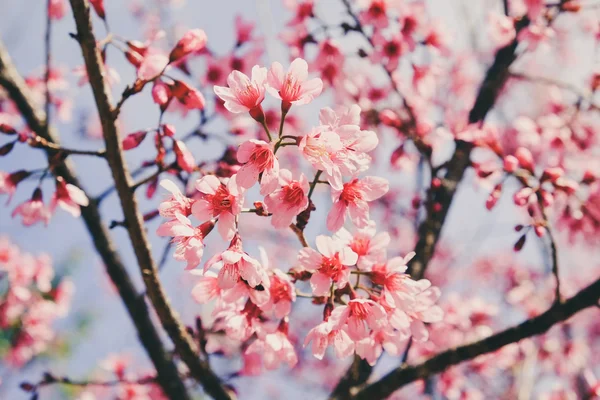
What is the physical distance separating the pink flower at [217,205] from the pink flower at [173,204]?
0.08m

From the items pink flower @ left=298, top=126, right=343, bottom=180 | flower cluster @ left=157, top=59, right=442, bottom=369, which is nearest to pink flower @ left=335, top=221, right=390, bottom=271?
flower cluster @ left=157, top=59, right=442, bottom=369

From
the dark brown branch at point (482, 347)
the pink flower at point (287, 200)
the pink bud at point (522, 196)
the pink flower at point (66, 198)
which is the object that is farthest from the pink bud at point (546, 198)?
→ the pink flower at point (66, 198)

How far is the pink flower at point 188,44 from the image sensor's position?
5.86 ft

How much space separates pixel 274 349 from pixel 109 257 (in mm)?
1383

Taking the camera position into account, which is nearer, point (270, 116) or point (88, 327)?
point (270, 116)

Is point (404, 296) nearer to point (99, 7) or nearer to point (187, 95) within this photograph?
point (187, 95)

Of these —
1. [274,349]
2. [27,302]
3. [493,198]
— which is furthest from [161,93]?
[27,302]

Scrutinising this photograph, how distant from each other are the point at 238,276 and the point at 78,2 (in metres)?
1.07

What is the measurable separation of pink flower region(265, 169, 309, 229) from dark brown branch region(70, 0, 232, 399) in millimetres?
734

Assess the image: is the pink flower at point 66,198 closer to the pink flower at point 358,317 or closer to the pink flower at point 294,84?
the pink flower at point 294,84

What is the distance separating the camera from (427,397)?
382cm

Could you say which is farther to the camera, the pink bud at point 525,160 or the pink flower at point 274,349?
the pink bud at point 525,160

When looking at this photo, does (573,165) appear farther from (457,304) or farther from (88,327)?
(88,327)

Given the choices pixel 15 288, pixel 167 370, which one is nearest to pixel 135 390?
pixel 167 370
